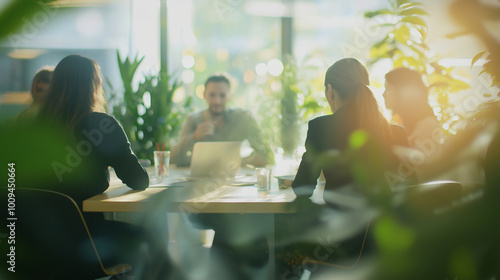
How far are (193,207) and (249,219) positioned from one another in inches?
29.4

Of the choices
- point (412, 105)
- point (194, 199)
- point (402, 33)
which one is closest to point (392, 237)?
point (194, 199)

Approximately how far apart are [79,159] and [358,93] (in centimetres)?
119

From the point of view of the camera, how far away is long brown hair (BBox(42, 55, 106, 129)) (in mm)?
1784

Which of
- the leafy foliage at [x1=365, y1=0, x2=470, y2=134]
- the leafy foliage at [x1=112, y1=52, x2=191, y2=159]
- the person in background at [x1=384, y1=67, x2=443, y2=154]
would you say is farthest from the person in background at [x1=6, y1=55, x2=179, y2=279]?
Answer: the leafy foliage at [x1=112, y1=52, x2=191, y2=159]

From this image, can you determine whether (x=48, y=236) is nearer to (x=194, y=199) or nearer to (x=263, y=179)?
(x=194, y=199)

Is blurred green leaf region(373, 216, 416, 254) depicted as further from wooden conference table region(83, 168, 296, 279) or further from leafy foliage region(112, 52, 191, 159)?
leafy foliage region(112, 52, 191, 159)

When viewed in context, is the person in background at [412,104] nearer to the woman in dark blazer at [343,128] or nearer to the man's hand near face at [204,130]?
the woman in dark blazer at [343,128]

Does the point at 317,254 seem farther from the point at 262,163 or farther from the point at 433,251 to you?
the point at 433,251

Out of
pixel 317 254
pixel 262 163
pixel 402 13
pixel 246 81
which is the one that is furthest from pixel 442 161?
pixel 246 81

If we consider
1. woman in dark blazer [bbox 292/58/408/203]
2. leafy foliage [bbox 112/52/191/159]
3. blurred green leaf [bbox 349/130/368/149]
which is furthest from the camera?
leafy foliage [bbox 112/52/191/159]

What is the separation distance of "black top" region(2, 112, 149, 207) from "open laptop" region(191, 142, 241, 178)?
22.3 inches

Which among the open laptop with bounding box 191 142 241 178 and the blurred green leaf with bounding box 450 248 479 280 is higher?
the blurred green leaf with bounding box 450 248 479 280

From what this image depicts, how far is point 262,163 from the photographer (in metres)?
3.15

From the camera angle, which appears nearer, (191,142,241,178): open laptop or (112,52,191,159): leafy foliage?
(191,142,241,178): open laptop
